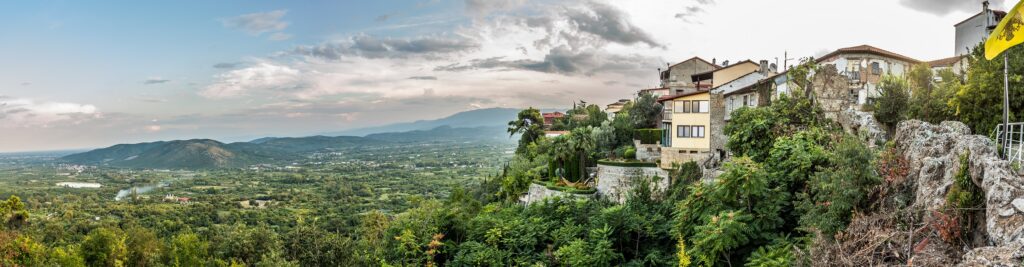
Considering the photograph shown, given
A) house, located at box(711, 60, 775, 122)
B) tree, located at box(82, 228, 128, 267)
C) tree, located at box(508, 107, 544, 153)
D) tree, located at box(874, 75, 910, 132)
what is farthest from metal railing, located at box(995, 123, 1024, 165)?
tree, located at box(508, 107, 544, 153)

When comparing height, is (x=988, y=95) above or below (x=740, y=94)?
below

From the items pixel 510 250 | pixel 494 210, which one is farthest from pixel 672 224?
pixel 494 210

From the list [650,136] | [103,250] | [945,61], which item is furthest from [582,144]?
[103,250]

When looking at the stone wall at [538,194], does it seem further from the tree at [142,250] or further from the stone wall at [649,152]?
the tree at [142,250]

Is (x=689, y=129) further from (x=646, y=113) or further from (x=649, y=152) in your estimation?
(x=646, y=113)

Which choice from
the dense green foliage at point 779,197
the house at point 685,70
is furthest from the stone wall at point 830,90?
the house at point 685,70

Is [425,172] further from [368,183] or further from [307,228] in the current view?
[307,228]
